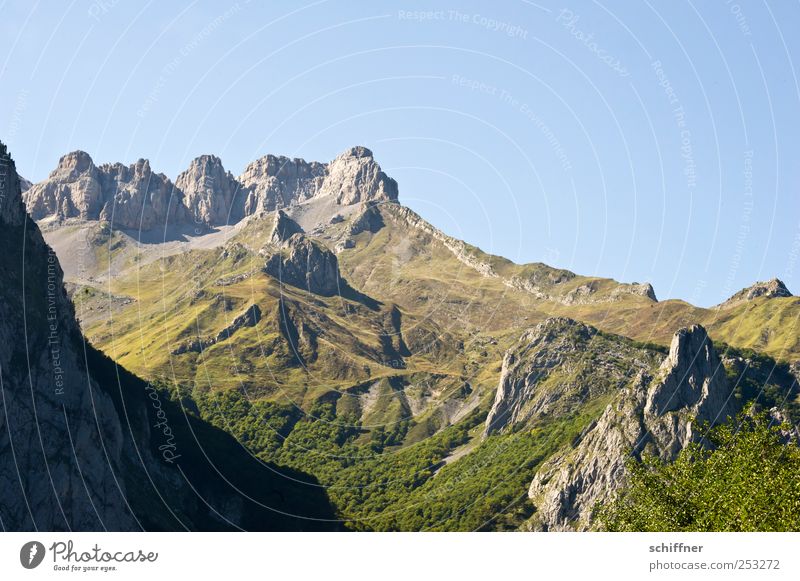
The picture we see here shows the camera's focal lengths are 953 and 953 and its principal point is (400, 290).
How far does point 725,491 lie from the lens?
8438 centimetres

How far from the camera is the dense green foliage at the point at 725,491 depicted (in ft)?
260

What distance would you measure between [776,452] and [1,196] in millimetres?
135202

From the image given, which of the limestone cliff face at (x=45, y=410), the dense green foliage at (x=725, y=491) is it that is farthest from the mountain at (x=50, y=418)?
the dense green foliage at (x=725, y=491)

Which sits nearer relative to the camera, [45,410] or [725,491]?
[725,491]

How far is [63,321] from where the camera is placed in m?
183

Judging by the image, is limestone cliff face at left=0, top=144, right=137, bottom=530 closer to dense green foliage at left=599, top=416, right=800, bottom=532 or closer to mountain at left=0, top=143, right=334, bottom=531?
mountain at left=0, top=143, right=334, bottom=531

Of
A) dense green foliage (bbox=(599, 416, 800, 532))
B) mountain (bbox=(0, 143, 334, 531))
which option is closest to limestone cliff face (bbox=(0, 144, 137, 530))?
mountain (bbox=(0, 143, 334, 531))

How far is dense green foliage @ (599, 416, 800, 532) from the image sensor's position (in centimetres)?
7912

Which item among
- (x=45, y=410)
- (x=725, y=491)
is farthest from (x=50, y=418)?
(x=725, y=491)

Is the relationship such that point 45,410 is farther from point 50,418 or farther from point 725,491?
point 725,491

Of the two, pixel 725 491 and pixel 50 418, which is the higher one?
pixel 50 418

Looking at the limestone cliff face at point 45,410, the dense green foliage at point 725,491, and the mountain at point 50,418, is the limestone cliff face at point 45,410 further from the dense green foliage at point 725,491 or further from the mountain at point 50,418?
the dense green foliage at point 725,491
